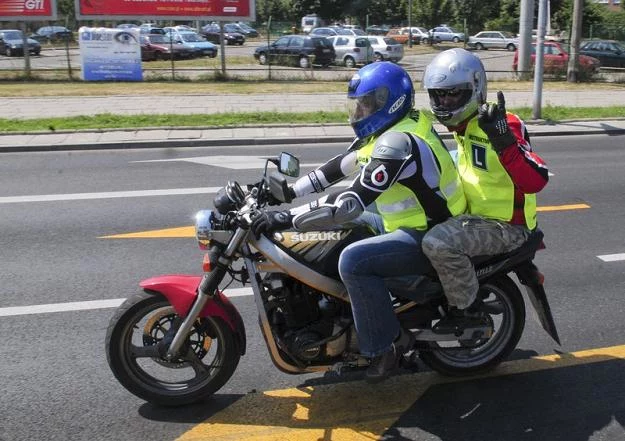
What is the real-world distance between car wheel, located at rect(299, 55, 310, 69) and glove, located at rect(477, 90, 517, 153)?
29.1 metres

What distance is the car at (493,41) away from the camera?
172ft

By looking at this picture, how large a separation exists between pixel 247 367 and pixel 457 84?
2.13m

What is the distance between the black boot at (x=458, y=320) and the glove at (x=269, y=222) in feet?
3.65

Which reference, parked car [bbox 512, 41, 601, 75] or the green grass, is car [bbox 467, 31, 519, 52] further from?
the green grass

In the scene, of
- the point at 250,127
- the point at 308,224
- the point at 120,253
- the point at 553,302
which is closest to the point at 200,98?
the point at 250,127

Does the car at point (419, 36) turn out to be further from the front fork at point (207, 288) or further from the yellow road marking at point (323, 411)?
the front fork at point (207, 288)

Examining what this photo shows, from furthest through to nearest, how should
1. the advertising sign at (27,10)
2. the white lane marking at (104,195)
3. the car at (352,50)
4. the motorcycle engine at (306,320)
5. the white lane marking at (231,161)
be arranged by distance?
the car at (352,50) < the advertising sign at (27,10) < the white lane marking at (231,161) < the white lane marking at (104,195) < the motorcycle engine at (306,320)

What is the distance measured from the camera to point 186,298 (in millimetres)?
3641

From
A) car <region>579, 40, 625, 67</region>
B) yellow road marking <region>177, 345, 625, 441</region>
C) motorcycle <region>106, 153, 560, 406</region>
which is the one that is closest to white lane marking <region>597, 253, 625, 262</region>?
yellow road marking <region>177, 345, 625, 441</region>

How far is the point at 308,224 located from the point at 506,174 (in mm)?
1191

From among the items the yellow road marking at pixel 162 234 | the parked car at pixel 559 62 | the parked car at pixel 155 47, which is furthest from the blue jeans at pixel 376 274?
the parked car at pixel 155 47

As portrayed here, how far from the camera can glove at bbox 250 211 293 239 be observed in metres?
3.44

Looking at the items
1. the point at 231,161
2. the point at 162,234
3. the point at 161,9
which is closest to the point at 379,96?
the point at 162,234

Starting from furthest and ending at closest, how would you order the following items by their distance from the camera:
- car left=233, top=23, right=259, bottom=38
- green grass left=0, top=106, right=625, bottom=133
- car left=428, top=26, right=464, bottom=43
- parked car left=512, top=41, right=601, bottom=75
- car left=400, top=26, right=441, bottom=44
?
1. car left=400, top=26, right=441, bottom=44
2. car left=428, top=26, right=464, bottom=43
3. car left=233, top=23, right=259, bottom=38
4. parked car left=512, top=41, right=601, bottom=75
5. green grass left=0, top=106, right=625, bottom=133
